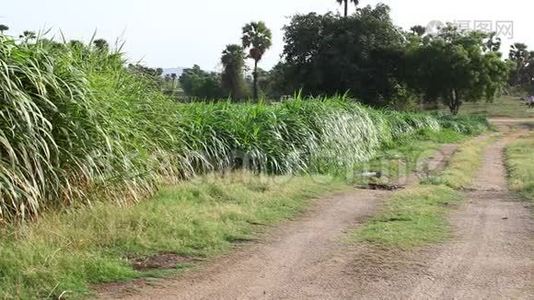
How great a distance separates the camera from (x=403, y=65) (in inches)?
1587

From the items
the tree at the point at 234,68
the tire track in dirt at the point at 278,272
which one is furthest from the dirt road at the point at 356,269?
the tree at the point at 234,68

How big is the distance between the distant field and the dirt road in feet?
144

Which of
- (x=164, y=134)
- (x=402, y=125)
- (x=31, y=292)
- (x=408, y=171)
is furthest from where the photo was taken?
(x=402, y=125)

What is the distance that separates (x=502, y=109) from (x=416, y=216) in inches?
1961

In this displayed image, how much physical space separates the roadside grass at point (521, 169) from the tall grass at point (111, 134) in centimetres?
355

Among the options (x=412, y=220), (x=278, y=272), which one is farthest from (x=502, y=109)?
(x=278, y=272)

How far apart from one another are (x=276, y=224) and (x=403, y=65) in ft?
113

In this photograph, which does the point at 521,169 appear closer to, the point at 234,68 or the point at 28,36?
the point at 28,36

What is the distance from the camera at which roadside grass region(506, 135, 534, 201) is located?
1149 cm

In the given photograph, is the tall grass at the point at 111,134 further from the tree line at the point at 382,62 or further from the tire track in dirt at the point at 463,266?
the tree line at the point at 382,62

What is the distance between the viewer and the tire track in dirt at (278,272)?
481 cm

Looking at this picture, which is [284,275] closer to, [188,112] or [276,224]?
[276,224]

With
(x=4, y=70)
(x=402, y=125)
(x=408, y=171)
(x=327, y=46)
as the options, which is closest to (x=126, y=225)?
(x=4, y=70)

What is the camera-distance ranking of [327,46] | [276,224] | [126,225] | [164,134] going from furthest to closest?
[327,46] < [164,134] < [276,224] < [126,225]
